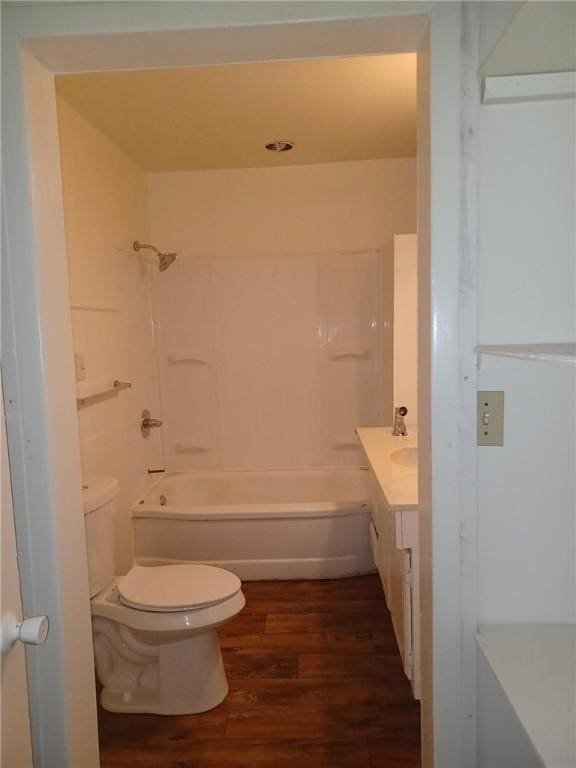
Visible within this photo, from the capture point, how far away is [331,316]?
11.6 ft

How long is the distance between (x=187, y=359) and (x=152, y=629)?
2.01m

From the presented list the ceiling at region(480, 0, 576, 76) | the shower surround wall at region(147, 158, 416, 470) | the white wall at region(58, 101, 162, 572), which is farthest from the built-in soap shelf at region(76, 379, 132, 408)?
the ceiling at region(480, 0, 576, 76)

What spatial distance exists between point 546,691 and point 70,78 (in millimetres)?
2484

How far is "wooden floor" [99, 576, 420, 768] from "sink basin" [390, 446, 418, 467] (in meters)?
0.81

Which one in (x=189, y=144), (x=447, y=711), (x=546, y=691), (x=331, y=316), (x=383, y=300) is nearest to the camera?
(x=546, y=691)

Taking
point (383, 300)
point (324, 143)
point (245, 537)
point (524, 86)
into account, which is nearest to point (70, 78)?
point (324, 143)

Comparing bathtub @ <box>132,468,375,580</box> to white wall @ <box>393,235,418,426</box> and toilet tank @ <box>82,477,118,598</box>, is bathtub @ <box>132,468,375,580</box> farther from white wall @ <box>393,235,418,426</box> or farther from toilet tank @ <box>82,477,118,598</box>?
toilet tank @ <box>82,477,118,598</box>

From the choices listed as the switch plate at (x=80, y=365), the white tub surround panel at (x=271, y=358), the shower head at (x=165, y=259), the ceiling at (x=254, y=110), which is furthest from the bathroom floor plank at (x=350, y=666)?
the shower head at (x=165, y=259)

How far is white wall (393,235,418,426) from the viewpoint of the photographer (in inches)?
107

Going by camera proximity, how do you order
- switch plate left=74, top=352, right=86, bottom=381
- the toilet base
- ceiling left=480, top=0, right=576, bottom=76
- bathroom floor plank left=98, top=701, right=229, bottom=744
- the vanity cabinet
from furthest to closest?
switch plate left=74, top=352, right=86, bottom=381 → the toilet base → bathroom floor plank left=98, top=701, right=229, bottom=744 → the vanity cabinet → ceiling left=480, top=0, right=576, bottom=76

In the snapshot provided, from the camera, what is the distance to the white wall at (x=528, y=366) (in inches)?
42.5

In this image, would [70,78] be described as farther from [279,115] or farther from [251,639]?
[251,639]

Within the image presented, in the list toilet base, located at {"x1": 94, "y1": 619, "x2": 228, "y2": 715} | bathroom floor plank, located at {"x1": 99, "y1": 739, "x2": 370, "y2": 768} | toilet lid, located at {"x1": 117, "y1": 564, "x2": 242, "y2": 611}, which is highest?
toilet lid, located at {"x1": 117, "y1": 564, "x2": 242, "y2": 611}

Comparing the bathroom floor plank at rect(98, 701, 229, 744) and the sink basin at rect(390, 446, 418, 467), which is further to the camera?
the sink basin at rect(390, 446, 418, 467)
